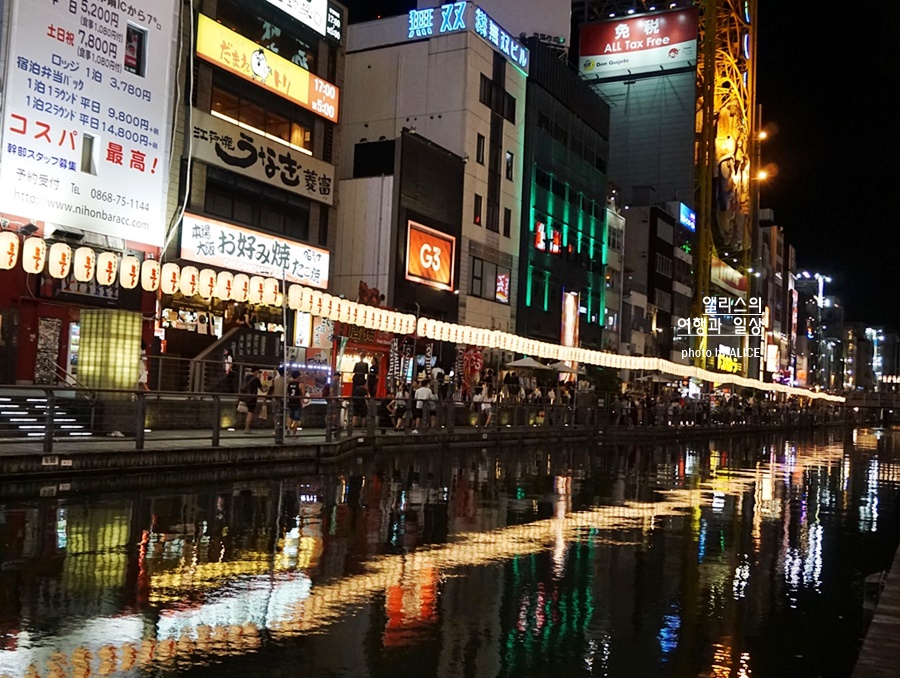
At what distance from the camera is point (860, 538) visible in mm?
14094

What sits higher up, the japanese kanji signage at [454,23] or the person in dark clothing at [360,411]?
the japanese kanji signage at [454,23]

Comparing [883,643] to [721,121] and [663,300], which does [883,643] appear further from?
[721,121]

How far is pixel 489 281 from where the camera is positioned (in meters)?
51.8

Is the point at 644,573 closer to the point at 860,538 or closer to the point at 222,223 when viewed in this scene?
the point at 860,538

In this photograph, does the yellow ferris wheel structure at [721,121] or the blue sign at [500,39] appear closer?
the blue sign at [500,39]

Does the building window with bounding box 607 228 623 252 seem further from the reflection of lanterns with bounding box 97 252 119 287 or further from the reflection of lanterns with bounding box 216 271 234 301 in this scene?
the reflection of lanterns with bounding box 97 252 119 287

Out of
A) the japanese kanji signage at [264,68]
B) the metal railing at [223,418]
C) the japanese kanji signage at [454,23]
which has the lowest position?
the metal railing at [223,418]

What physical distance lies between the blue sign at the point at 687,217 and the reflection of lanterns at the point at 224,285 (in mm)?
69759

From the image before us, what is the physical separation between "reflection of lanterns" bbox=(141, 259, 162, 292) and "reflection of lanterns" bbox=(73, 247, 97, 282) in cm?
157

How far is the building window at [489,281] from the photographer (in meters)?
50.4

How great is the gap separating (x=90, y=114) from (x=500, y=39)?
30.0m

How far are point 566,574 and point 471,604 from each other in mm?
1992

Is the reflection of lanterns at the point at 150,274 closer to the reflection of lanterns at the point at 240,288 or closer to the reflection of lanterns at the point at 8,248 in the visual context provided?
the reflection of lanterns at the point at 240,288

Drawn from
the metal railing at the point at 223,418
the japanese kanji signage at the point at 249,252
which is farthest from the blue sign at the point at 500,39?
the metal railing at the point at 223,418
